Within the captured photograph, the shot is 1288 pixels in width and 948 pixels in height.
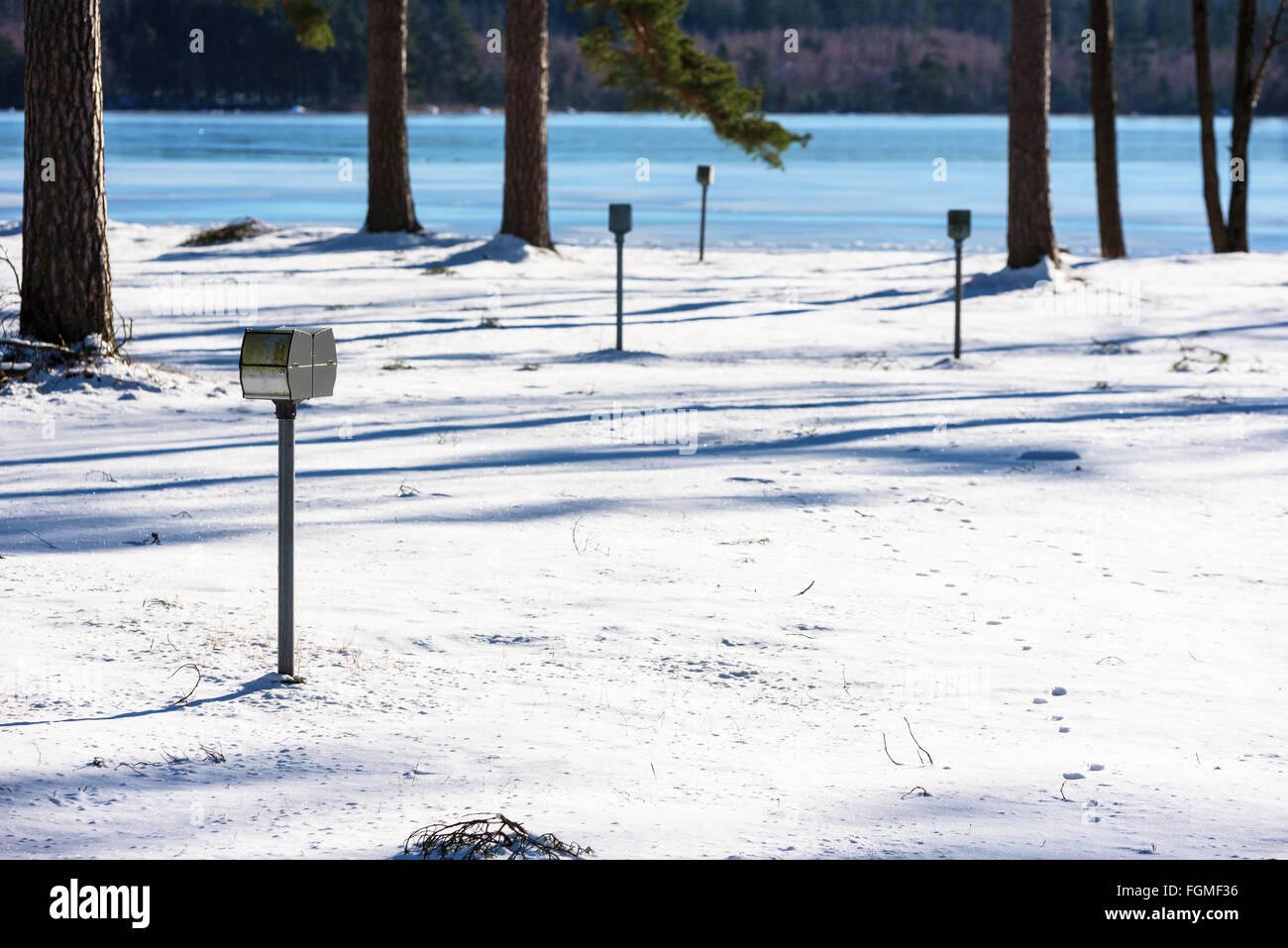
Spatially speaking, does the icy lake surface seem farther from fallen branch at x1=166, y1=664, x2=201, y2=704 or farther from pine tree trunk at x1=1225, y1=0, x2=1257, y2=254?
fallen branch at x1=166, y1=664, x2=201, y2=704

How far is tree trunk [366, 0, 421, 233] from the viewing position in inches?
839

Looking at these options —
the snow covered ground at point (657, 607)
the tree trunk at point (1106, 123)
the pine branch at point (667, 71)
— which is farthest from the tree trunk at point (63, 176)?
the tree trunk at point (1106, 123)

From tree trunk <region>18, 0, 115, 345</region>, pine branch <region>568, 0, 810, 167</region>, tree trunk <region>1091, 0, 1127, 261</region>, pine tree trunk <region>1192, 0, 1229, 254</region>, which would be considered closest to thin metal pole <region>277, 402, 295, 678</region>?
tree trunk <region>18, 0, 115, 345</region>

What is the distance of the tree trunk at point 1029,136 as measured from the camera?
17109 mm

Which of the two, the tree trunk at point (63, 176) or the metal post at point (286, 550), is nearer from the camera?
the metal post at point (286, 550)

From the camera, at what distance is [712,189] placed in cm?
4925

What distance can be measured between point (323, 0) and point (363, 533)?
123m

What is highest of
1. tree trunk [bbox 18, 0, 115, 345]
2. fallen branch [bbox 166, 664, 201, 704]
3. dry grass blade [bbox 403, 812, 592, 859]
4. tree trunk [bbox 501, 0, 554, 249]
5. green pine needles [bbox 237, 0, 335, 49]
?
green pine needles [bbox 237, 0, 335, 49]

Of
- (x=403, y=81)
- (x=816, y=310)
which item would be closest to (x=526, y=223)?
(x=403, y=81)

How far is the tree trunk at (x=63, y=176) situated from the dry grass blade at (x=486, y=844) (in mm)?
7414

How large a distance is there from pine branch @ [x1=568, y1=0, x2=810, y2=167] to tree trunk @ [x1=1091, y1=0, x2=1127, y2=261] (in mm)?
5230

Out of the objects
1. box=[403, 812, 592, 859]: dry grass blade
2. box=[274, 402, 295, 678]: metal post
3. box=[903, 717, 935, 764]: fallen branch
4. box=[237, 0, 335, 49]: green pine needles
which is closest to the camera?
box=[403, 812, 592, 859]: dry grass blade

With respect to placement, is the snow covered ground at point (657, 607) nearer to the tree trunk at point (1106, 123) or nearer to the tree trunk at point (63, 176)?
the tree trunk at point (63, 176)

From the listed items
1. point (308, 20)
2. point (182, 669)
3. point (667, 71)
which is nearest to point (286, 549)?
point (182, 669)
